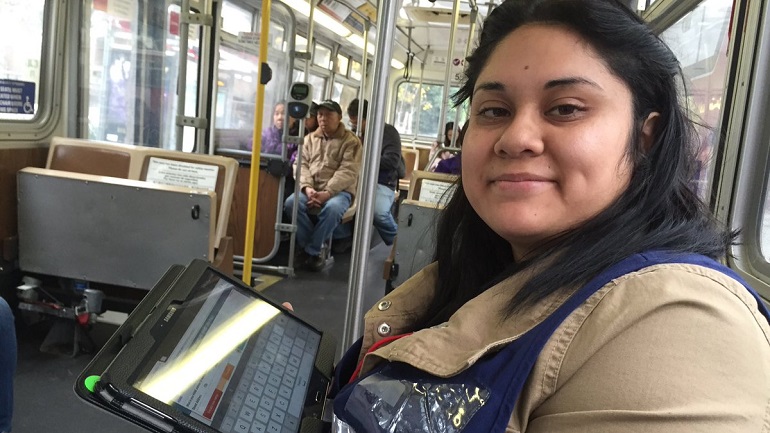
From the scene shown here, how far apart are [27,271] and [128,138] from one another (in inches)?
53.5

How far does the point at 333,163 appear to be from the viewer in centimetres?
550

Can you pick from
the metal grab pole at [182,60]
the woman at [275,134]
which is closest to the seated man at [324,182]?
the woman at [275,134]

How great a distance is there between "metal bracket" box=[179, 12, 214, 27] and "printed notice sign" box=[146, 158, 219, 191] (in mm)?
1158

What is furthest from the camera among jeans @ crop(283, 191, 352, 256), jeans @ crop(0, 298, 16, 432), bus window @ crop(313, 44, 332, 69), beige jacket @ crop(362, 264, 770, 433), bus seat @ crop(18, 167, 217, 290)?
bus window @ crop(313, 44, 332, 69)

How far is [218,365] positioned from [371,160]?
0.47 meters

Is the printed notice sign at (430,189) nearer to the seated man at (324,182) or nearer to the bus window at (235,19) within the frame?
the seated man at (324,182)

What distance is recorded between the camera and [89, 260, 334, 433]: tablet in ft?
2.22

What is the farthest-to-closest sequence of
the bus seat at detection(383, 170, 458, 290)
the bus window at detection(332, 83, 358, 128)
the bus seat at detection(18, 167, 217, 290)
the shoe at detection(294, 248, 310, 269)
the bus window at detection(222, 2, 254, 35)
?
the bus window at detection(332, 83, 358, 128), the shoe at detection(294, 248, 310, 269), the bus window at detection(222, 2, 254, 35), the bus seat at detection(383, 170, 458, 290), the bus seat at detection(18, 167, 217, 290)

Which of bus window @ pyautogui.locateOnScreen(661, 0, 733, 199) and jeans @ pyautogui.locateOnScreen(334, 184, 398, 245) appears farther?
jeans @ pyautogui.locateOnScreen(334, 184, 398, 245)

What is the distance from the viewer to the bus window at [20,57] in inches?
122

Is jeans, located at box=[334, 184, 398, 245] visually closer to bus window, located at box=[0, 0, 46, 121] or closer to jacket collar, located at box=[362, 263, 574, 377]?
bus window, located at box=[0, 0, 46, 121]

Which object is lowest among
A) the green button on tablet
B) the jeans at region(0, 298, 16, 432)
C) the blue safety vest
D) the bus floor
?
the bus floor

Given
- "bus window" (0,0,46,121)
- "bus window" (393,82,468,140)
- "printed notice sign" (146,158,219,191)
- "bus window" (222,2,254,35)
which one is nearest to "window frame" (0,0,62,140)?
"bus window" (0,0,46,121)

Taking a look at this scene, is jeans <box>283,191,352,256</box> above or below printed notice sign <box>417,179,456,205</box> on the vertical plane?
below
